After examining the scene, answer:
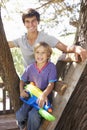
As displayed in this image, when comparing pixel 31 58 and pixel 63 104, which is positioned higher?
pixel 31 58

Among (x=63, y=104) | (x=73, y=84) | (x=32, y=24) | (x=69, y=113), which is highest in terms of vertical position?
(x=32, y=24)

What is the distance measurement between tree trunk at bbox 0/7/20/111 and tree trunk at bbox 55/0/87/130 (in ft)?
1.63

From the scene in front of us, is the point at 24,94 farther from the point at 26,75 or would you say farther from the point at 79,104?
the point at 79,104

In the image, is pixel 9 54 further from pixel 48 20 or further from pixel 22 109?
pixel 48 20

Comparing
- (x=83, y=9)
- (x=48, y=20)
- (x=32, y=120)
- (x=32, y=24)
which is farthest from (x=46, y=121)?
(x=48, y=20)

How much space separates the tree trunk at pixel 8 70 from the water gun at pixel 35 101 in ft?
0.82

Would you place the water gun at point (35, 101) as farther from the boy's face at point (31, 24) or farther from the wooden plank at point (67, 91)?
the boy's face at point (31, 24)

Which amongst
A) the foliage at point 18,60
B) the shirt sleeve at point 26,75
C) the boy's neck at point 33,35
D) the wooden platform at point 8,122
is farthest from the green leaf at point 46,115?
the foliage at point 18,60

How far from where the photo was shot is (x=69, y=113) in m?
3.06

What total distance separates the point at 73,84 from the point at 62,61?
1.52 ft

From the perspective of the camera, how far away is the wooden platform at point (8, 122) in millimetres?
5061

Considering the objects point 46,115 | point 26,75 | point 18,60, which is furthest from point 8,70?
point 18,60

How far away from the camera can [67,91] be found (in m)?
2.54

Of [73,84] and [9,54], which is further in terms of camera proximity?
[9,54]
